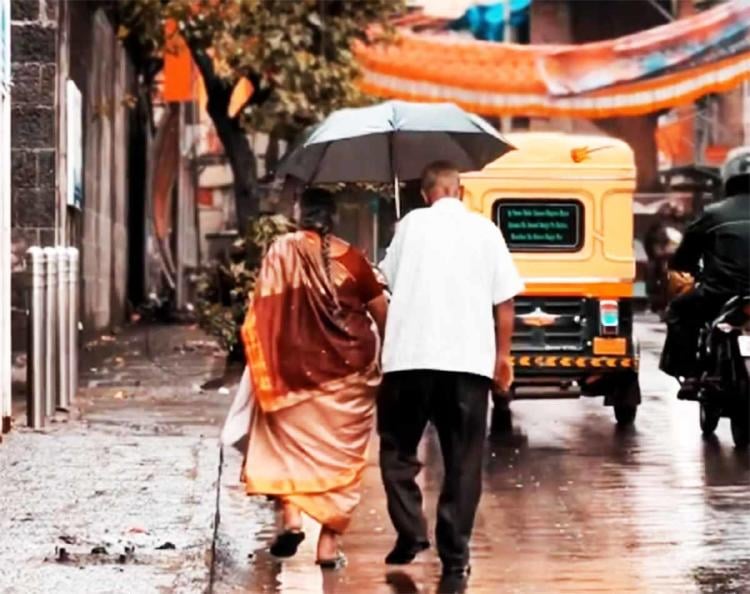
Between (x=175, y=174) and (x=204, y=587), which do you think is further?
(x=175, y=174)

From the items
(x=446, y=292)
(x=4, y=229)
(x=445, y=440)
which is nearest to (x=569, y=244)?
(x=4, y=229)

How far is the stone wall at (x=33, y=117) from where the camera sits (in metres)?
17.8

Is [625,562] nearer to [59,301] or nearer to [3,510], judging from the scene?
[3,510]

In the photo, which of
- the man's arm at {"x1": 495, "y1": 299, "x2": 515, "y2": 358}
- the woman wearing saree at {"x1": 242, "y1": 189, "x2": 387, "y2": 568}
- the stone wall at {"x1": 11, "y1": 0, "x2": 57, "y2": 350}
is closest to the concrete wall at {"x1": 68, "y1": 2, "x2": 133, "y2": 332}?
the stone wall at {"x1": 11, "y1": 0, "x2": 57, "y2": 350}

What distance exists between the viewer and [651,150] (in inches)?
1642

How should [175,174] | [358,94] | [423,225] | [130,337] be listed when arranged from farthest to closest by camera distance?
[175,174]
[130,337]
[358,94]
[423,225]

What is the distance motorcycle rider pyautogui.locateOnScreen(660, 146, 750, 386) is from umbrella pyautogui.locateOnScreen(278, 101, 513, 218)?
3105 mm

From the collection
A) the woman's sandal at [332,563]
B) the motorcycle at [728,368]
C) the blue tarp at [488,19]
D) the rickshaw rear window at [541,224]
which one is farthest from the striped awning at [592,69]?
the woman's sandal at [332,563]

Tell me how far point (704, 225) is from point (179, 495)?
535cm

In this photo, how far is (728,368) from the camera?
14469mm

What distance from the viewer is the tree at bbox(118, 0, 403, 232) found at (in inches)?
852

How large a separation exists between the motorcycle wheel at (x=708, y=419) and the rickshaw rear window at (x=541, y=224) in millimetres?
1951

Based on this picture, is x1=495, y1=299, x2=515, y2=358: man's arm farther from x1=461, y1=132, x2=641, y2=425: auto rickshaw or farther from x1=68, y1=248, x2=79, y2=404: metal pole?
x1=68, y1=248, x2=79, y2=404: metal pole

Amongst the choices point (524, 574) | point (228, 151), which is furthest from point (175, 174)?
point (524, 574)
